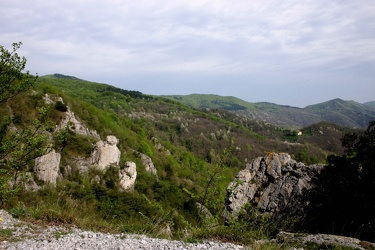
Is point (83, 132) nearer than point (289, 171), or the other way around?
point (289, 171)

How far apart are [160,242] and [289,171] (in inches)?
866

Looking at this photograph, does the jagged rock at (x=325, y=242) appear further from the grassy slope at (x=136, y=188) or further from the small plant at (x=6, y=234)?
the small plant at (x=6, y=234)

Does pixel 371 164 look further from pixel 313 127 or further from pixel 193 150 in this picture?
pixel 313 127

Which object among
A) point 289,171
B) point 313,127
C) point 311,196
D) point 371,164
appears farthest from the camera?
point 313,127

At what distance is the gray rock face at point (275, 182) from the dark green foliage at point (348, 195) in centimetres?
375

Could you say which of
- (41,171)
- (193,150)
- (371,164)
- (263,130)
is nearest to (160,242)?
(371,164)

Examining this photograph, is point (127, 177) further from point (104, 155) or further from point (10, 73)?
point (10, 73)

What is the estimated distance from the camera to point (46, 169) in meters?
19.5

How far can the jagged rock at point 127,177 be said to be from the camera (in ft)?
88.9

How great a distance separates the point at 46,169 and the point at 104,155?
721cm

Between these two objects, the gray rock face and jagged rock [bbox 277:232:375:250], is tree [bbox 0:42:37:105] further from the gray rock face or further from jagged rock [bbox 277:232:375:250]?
the gray rock face

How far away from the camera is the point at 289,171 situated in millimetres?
25750

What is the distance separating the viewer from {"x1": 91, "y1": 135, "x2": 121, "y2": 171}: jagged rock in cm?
2603

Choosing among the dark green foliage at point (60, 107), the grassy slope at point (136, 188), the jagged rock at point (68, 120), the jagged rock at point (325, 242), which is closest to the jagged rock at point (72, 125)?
the jagged rock at point (68, 120)
